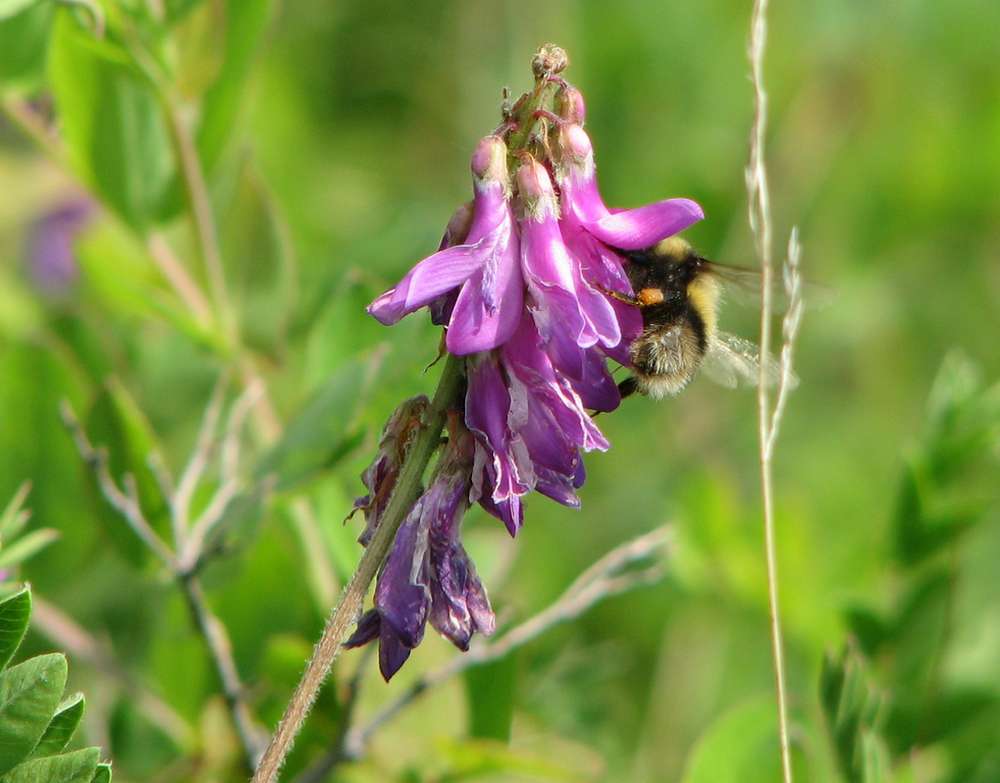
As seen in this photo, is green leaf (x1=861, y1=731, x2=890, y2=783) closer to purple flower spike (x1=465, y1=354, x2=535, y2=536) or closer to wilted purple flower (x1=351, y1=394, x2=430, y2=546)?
purple flower spike (x1=465, y1=354, x2=535, y2=536)

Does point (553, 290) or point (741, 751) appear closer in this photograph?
point (553, 290)

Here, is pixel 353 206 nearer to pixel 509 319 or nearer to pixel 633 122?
pixel 633 122

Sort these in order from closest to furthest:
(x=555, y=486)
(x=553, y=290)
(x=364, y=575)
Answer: (x=364, y=575), (x=553, y=290), (x=555, y=486)

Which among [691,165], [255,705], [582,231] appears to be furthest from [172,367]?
[691,165]

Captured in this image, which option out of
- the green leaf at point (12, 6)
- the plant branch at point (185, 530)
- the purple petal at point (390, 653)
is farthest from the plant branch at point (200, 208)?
the purple petal at point (390, 653)

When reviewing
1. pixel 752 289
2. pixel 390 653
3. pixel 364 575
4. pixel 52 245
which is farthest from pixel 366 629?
pixel 52 245

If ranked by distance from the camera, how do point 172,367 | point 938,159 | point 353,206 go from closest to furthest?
point 172,367 → point 938,159 → point 353,206

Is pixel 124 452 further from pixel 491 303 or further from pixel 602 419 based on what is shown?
pixel 602 419
